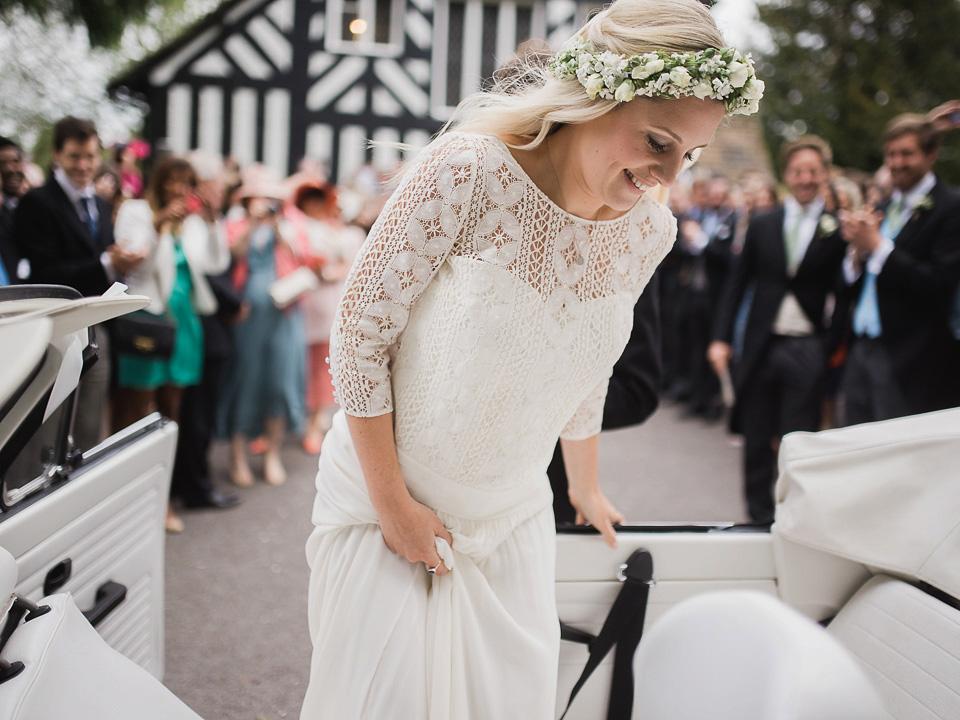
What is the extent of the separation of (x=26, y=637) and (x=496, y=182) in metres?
1.08

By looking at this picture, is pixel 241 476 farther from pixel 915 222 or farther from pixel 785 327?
pixel 915 222

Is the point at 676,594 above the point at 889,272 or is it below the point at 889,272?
below

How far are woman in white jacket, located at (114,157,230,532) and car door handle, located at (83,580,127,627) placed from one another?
1.97m

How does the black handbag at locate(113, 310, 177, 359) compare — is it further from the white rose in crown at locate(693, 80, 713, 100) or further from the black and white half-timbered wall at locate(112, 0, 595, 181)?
the black and white half-timbered wall at locate(112, 0, 595, 181)

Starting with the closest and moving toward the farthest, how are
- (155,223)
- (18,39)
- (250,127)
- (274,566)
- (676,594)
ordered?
(676,594) < (274,566) < (155,223) < (18,39) < (250,127)

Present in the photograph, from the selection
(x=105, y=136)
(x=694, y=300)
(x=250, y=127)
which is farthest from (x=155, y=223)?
(x=105, y=136)

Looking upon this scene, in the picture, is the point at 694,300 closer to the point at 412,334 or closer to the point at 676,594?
the point at 676,594

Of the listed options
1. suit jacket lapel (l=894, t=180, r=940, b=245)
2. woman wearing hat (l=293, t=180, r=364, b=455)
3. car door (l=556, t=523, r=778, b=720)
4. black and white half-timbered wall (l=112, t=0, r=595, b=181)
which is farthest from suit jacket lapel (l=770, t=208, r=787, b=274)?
black and white half-timbered wall (l=112, t=0, r=595, b=181)

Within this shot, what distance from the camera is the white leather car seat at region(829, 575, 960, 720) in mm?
1590

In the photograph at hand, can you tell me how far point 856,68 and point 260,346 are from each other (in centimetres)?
1519

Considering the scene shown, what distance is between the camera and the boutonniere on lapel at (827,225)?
4.05 metres

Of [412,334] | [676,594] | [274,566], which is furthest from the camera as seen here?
[274,566]

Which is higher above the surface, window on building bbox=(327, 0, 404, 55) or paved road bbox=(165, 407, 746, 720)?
window on building bbox=(327, 0, 404, 55)

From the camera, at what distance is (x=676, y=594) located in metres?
1.97
